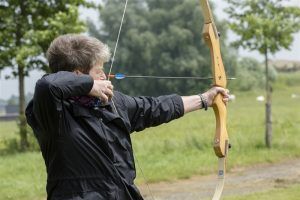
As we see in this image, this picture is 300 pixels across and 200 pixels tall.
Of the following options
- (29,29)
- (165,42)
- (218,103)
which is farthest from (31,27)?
(165,42)

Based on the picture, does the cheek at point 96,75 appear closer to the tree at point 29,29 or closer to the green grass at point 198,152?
the green grass at point 198,152

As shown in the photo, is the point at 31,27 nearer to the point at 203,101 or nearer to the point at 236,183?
the point at 236,183

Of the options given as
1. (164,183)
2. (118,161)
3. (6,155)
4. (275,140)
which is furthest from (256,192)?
(6,155)

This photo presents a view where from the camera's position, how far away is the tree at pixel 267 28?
1019 centimetres

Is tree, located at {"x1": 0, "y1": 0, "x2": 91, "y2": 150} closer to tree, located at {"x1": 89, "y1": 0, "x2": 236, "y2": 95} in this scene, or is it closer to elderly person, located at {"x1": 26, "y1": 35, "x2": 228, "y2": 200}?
elderly person, located at {"x1": 26, "y1": 35, "x2": 228, "y2": 200}

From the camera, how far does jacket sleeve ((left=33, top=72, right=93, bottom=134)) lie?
2318 millimetres

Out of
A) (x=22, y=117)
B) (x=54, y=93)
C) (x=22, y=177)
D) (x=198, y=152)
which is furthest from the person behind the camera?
(x=22, y=117)

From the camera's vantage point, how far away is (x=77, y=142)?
2406 mm

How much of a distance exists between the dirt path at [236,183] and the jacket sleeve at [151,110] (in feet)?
13.7

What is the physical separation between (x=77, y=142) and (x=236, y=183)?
18.9 feet

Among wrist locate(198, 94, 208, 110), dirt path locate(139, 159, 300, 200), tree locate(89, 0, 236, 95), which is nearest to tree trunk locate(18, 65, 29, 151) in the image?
dirt path locate(139, 159, 300, 200)

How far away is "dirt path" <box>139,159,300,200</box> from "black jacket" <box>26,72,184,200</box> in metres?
4.61

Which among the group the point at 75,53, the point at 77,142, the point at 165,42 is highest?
the point at 165,42

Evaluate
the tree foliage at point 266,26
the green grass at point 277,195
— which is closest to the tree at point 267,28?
the tree foliage at point 266,26
